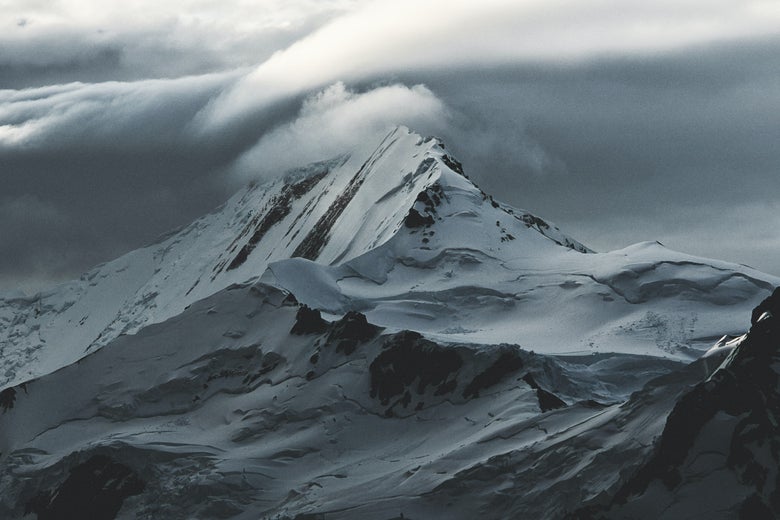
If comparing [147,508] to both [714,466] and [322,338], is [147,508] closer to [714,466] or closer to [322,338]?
[322,338]

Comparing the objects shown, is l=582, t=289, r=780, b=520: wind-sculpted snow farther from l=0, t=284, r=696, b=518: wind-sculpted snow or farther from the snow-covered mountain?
l=0, t=284, r=696, b=518: wind-sculpted snow

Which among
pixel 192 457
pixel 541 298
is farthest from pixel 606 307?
pixel 192 457

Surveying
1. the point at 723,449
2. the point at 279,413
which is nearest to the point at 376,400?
the point at 279,413

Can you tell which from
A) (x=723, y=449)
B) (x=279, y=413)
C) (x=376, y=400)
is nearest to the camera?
(x=723, y=449)

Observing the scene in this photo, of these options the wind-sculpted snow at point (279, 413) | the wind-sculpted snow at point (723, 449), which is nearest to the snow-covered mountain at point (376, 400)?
the wind-sculpted snow at point (279, 413)

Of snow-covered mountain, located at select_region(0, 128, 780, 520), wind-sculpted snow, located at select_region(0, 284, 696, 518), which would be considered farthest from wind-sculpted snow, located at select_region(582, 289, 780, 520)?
wind-sculpted snow, located at select_region(0, 284, 696, 518)

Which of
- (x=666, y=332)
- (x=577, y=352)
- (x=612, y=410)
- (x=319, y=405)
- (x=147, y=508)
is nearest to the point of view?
(x=612, y=410)

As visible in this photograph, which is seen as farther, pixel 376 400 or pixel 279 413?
pixel 279 413

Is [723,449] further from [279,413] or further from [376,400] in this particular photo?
[279,413]
